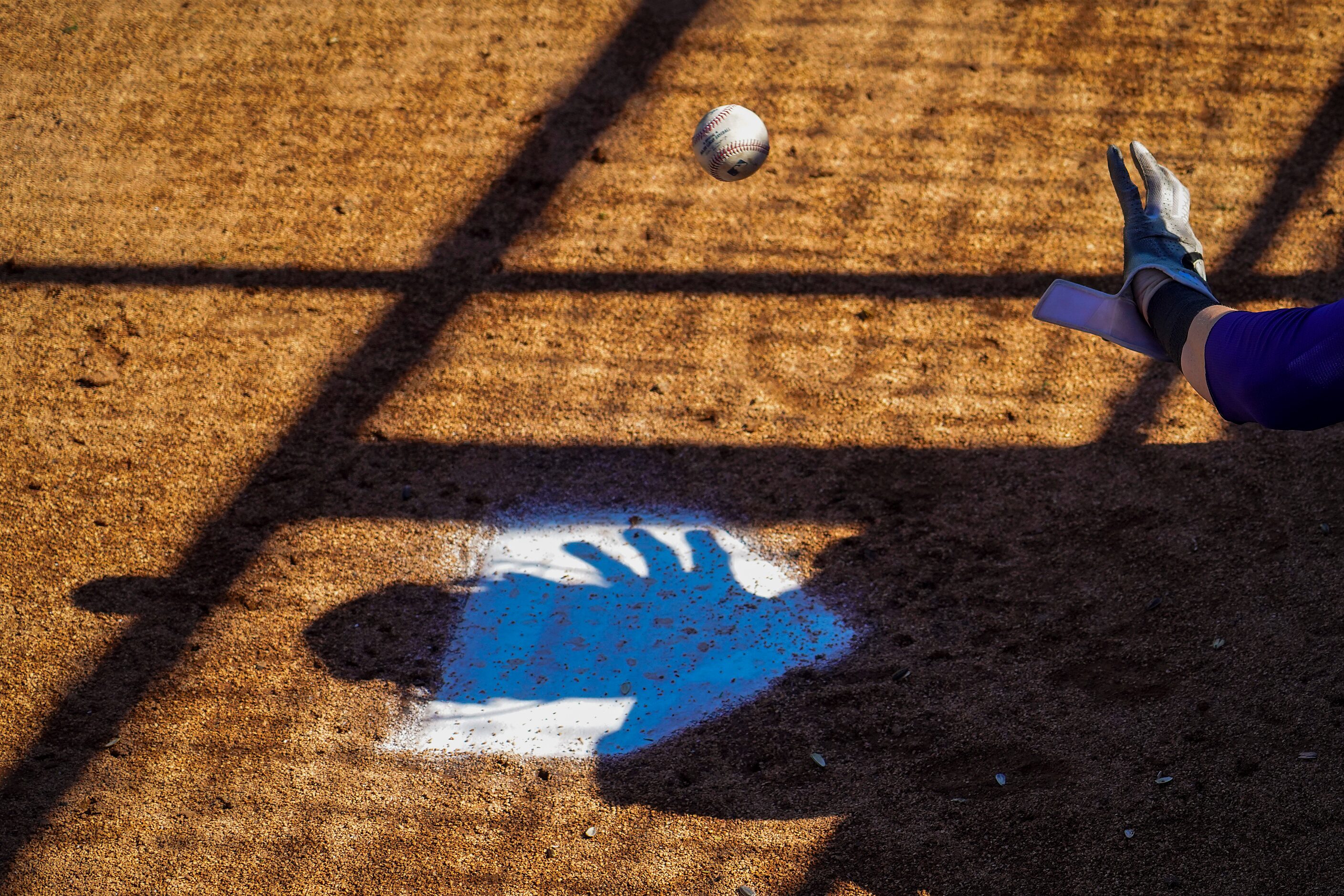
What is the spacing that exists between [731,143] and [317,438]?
199 centimetres

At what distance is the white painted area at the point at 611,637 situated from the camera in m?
3.41

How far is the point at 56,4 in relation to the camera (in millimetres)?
5961

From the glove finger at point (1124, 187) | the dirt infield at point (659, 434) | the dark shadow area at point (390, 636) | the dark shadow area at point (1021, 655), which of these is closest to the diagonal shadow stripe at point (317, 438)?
the dirt infield at point (659, 434)

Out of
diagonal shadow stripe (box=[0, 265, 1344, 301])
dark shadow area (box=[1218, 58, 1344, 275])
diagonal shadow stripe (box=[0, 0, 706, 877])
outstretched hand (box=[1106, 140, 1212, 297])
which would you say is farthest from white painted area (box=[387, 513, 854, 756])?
dark shadow area (box=[1218, 58, 1344, 275])

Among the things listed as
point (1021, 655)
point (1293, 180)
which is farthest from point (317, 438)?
point (1293, 180)

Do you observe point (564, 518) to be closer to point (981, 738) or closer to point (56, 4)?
point (981, 738)

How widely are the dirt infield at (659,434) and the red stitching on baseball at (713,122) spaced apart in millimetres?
615

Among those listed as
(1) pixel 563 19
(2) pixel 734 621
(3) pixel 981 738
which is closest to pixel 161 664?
(2) pixel 734 621

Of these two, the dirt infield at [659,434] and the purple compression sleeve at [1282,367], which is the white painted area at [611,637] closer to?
the dirt infield at [659,434]

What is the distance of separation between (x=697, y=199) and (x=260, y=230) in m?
2.00

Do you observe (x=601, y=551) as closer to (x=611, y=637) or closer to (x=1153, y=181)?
(x=611, y=637)

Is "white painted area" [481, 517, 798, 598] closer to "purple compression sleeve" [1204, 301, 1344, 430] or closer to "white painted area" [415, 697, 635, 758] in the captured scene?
"white painted area" [415, 697, 635, 758]

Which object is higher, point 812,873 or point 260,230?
point 260,230

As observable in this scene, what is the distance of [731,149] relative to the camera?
425cm
